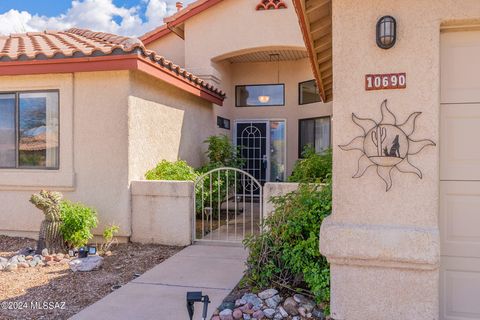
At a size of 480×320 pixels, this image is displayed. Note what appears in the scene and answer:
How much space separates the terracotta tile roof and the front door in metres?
2.36

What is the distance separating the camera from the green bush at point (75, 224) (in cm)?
703

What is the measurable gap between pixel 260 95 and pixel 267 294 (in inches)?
405

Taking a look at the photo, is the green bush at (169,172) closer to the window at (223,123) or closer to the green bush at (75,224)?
the green bush at (75,224)

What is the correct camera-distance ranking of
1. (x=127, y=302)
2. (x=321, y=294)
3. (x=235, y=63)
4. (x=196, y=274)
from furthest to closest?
(x=235, y=63)
(x=196, y=274)
(x=127, y=302)
(x=321, y=294)

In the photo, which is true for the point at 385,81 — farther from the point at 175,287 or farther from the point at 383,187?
the point at 175,287

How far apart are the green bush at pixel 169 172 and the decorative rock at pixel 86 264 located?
246 cm

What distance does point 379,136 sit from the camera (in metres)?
3.89

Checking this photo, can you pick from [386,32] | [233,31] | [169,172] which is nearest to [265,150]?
[233,31]

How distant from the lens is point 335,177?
4035mm

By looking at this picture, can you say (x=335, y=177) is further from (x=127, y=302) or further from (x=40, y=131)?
(x=40, y=131)

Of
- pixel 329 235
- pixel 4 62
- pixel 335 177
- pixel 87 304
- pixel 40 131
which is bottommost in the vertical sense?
Result: pixel 87 304

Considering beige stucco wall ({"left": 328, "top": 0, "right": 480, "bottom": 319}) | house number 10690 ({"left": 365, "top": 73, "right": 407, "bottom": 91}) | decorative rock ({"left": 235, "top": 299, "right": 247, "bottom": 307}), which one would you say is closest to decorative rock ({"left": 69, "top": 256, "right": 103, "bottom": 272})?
decorative rock ({"left": 235, "top": 299, "right": 247, "bottom": 307})

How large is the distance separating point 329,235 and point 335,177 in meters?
0.59

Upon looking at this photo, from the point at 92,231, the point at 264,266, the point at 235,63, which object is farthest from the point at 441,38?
the point at 235,63
